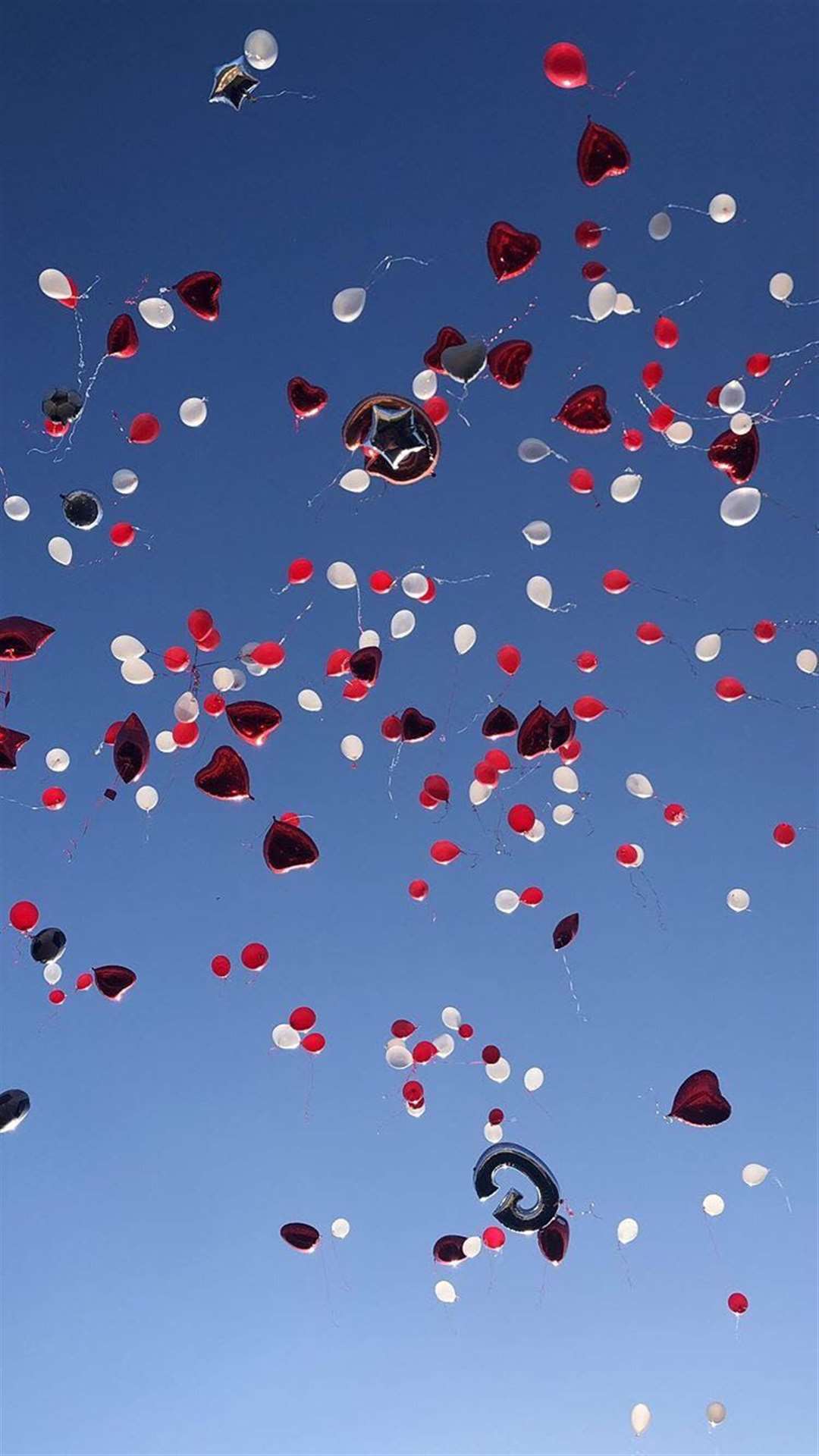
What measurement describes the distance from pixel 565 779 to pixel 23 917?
1.58 meters

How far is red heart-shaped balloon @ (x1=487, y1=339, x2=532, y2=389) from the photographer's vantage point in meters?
3.18

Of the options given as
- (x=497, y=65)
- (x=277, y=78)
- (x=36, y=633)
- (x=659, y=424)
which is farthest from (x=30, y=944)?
(x=497, y=65)

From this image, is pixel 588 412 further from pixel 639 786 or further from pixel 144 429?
pixel 144 429

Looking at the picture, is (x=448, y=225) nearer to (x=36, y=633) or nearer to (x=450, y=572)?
(x=450, y=572)

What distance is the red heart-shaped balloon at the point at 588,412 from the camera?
3.23m

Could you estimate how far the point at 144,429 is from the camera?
3.27m

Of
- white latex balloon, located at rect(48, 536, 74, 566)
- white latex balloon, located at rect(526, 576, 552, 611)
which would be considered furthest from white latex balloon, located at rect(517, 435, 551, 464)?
white latex balloon, located at rect(48, 536, 74, 566)

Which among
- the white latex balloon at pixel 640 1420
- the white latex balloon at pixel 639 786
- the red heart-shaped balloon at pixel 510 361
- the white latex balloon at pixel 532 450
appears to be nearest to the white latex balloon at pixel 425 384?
the red heart-shaped balloon at pixel 510 361

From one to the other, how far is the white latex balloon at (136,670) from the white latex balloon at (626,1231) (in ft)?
6.71

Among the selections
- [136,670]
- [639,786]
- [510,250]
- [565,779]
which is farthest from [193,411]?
[639,786]

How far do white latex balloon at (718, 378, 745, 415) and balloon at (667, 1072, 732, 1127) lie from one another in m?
1.85

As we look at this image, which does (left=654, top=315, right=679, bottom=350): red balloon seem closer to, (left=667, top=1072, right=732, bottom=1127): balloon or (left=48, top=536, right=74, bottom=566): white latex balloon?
(left=48, top=536, right=74, bottom=566): white latex balloon

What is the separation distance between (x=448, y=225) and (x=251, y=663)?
4.43ft

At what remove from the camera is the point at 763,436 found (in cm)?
332
